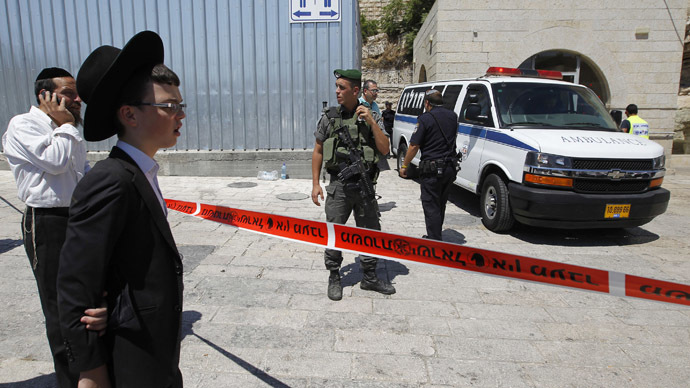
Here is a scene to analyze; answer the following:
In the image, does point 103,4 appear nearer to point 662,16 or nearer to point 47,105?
point 47,105

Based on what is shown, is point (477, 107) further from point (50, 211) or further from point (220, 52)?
point (220, 52)

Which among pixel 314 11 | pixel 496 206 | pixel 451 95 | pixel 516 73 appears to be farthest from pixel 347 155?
pixel 314 11

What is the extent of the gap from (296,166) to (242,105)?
1.90 metres

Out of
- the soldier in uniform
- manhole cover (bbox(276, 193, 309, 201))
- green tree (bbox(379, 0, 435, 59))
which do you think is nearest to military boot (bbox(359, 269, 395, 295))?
the soldier in uniform

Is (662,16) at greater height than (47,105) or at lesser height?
greater

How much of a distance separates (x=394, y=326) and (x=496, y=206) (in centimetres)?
325

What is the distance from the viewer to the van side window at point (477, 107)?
6457 millimetres

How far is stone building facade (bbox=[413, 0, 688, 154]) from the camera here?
12.0 metres

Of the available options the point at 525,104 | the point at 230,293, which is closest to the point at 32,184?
the point at 230,293

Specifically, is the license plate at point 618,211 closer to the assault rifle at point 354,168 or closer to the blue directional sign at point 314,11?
the assault rifle at point 354,168

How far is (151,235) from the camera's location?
1.46 meters

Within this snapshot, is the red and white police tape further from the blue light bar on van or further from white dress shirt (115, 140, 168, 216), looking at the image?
the blue light bar on van

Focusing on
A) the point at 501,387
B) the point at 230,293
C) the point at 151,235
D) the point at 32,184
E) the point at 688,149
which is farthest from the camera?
the point at 688,149

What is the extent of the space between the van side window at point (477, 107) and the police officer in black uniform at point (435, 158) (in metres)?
1.48
